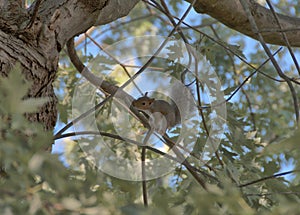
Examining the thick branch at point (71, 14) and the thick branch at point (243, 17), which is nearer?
the thick branch at point (71, 14)

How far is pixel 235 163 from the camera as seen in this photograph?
1.90 m

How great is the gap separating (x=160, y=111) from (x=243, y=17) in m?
0.51

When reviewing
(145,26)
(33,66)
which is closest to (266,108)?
(145,26)

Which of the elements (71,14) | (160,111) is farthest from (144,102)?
(71,14)

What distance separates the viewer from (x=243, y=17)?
185 cm

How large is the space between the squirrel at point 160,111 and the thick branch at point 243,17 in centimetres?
42

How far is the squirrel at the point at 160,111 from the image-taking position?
2.02 meters

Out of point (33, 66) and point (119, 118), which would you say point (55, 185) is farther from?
point (119, 118)

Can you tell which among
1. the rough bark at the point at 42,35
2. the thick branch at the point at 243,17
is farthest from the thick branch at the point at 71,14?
the thick branch at the point at 243,17

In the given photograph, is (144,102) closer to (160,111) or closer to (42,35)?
(160,111)

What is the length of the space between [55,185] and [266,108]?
291 centimetres

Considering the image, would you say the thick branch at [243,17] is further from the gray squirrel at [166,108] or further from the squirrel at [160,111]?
the squirrel at [160,111]

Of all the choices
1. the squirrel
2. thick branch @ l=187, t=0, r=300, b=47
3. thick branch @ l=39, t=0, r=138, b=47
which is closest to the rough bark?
thick branch @ l=39, t=0, r=138, b=47

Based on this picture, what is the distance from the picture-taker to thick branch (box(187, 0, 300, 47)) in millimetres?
1809
